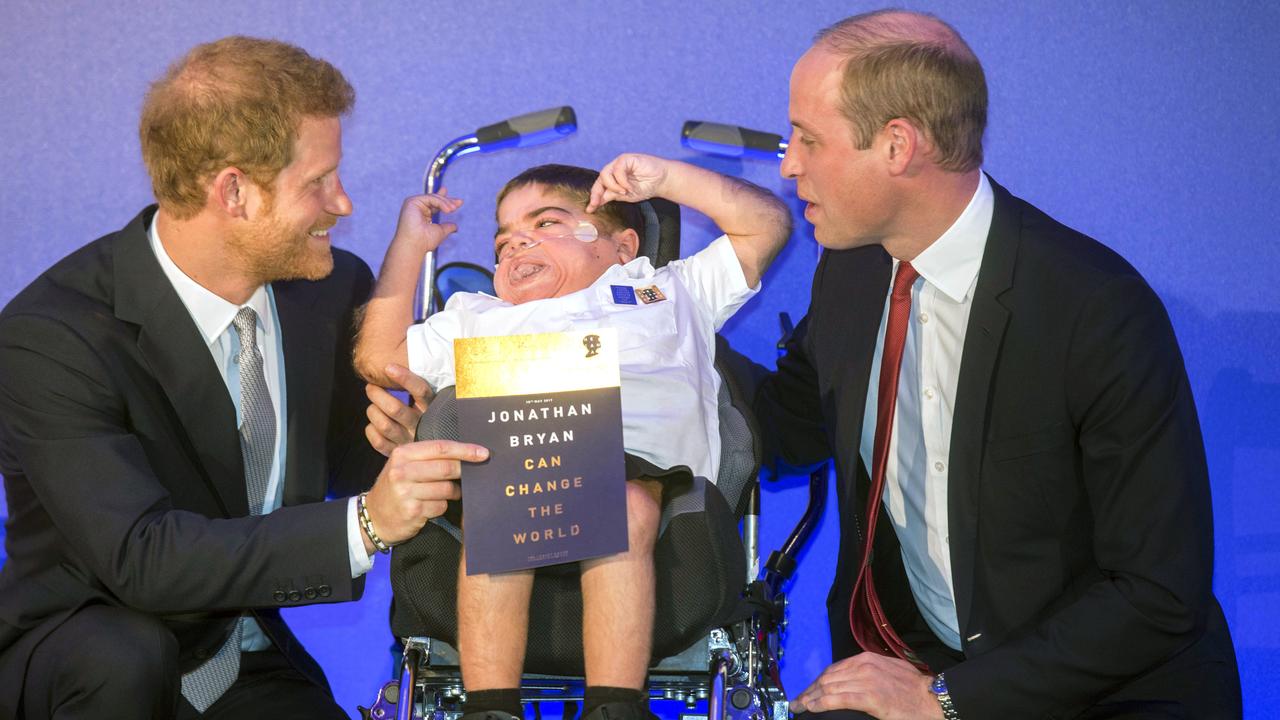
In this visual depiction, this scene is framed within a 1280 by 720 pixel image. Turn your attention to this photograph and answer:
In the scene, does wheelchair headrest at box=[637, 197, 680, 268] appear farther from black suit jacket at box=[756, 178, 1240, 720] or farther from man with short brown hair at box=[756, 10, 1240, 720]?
black suit jacket at box=[756, 178, 1240, 720]

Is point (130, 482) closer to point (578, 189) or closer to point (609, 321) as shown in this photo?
point (609, 321)

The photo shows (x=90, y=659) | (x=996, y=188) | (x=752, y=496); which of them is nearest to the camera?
(x=90, y=659)

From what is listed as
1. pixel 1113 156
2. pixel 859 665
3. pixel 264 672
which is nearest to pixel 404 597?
pixel 264 672

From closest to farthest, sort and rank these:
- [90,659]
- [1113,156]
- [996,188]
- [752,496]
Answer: [90,659] < [996,188] < [752,496] < [1113,156]

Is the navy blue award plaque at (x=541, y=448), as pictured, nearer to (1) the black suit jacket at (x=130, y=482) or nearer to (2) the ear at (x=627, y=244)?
(1) the black suit jacket at (x=130, y=482)

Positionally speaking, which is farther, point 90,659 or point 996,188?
point 996,188

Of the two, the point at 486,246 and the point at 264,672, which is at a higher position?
the point at 486,246

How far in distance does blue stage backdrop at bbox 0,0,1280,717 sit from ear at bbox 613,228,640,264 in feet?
1.73

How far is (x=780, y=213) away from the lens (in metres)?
2.92

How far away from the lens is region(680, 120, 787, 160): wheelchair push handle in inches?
118

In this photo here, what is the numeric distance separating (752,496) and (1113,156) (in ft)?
5.14

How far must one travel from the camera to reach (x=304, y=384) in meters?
2.86

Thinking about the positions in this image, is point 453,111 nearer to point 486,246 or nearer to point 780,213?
point 486,246

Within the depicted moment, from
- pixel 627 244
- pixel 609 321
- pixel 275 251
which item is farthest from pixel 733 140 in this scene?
pixel 275 251
